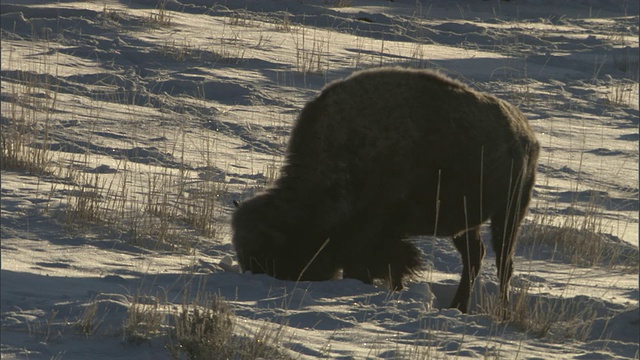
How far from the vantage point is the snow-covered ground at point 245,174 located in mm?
5953

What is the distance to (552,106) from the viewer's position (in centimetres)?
1350

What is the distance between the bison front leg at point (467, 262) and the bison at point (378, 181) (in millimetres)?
274

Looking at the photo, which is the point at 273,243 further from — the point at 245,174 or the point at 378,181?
the point at 245,174

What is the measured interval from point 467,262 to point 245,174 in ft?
9.53

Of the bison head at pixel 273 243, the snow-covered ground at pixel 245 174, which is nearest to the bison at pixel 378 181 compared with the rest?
the bison head at pixel 273 243

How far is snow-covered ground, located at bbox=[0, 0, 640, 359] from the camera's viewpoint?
595 cm

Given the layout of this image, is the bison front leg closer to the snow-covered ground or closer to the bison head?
the snow-covered ground

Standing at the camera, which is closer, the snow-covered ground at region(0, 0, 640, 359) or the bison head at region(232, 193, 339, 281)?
the snow-covered ground at region(0, 0, 640, 359)

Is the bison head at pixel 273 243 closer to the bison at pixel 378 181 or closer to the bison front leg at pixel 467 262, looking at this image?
the bison at pixel 378 181

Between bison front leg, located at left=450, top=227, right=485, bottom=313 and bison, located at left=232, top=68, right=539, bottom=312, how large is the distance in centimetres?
27

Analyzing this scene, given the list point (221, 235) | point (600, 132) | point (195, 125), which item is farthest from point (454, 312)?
point (600, 132)

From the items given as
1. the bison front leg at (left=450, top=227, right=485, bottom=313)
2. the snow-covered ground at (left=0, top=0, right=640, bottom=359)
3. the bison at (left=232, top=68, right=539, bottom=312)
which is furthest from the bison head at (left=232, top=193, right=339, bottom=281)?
the bison front leg at (left=450, top=227, right=485, bottom=313)

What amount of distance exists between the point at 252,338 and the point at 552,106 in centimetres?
875

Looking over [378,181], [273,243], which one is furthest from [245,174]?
[378,181]
